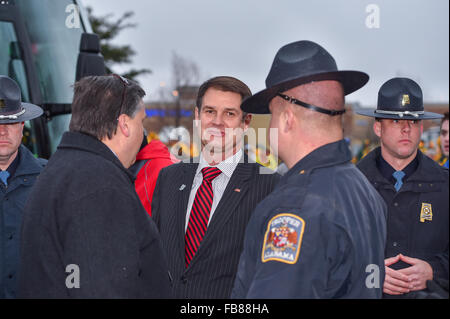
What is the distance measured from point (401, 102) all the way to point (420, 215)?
2.82 feet

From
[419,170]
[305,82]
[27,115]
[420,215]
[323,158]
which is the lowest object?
[420,215]

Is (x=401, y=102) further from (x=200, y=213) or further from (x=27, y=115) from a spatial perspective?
(x=27, y=115)

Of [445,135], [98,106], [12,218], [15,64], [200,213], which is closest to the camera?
[98,106]

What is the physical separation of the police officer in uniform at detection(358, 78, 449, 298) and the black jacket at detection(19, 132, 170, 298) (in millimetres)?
1859

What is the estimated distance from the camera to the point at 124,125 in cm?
244

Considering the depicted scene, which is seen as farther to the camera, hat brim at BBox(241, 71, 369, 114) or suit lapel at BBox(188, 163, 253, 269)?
suit lapel at BBox(188, 163, 253, 269)

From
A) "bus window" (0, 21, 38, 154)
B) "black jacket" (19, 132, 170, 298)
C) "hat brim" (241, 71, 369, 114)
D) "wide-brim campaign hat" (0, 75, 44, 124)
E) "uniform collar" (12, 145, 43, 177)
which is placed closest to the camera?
"black jacket" (19, 132, 170, 298)

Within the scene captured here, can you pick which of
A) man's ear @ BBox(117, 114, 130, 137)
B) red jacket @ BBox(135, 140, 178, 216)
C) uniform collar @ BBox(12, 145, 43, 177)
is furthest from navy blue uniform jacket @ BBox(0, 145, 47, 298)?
man's ear @ BBox(117, 114, 130, 137)

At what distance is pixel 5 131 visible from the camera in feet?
12.0

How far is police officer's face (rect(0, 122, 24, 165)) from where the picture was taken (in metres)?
3.63

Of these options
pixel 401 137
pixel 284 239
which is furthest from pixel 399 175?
pixel 284 239

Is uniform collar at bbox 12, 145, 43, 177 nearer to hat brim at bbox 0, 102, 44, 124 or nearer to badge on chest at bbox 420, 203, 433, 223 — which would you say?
hat brim at bbox 0, 102, 44, 124

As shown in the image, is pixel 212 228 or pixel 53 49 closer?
pixel 212 228
